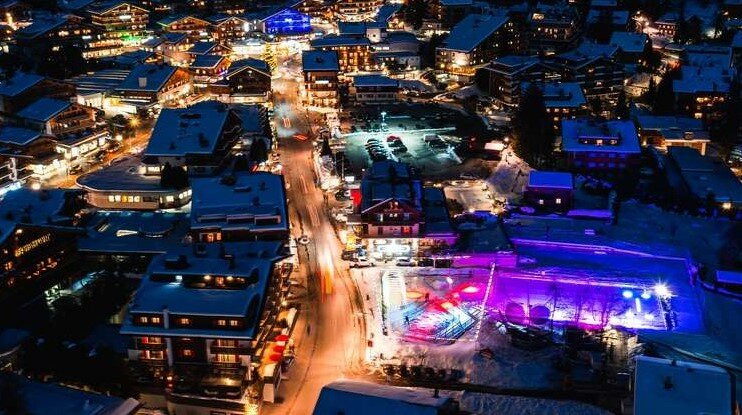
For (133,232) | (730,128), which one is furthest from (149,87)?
Result: (730,128)

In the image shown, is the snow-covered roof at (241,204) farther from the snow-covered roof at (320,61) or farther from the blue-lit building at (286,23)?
the blue-lit building at (286,23)

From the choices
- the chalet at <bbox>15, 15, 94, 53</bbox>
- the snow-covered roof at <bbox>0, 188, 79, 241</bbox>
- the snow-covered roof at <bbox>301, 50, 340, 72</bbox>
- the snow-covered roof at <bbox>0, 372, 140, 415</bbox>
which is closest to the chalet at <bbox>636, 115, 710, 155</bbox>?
the snow-covered roof at <bbox>301, 50, 340, 72</bbox>

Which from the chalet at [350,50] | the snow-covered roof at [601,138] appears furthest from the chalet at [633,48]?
the snow-covered roof at [601,138]

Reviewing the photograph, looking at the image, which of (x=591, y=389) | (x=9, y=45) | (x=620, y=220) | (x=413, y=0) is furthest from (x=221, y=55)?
(x=591, y=389)

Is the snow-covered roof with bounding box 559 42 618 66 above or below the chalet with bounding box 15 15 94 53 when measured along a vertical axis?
below

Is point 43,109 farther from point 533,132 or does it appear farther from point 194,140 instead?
point 533,132

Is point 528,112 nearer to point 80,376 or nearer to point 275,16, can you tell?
point 80,376

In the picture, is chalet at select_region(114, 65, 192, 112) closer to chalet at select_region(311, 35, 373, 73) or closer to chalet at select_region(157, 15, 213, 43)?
chalet at select_region(311, 35, 373, 73)

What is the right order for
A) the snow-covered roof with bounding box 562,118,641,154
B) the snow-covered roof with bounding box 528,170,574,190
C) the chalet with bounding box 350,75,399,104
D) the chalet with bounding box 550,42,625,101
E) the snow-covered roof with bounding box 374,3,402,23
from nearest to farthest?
the snow-covered roof with bounding box 528,170,574,190 → the snow-covered roof with bounding box 562,118,641,154 → the chalet with bounding box 350,75,399,104 → the chalet with bounding box 550,42,625,101 → the snow-covered roof with bounding box 374,3,402,23
